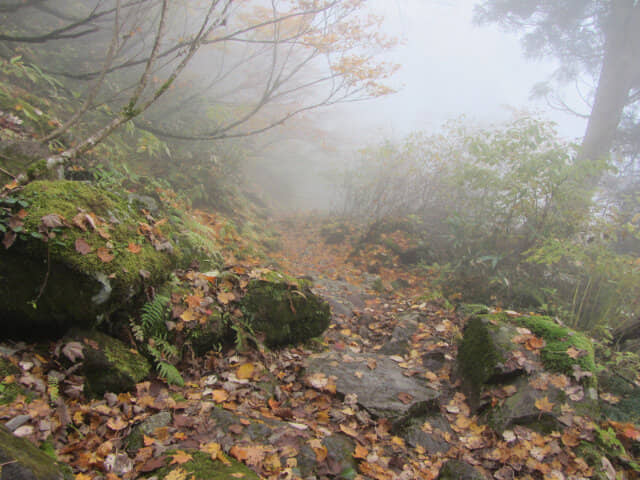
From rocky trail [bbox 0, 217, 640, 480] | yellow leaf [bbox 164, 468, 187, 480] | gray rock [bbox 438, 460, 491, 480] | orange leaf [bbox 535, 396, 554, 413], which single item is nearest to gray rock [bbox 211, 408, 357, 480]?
rocky trail [bbox 0, 217, 640, 480]

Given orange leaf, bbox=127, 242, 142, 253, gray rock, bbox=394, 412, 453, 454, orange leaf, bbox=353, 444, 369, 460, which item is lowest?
orange leaf, bbox=353, 444, 369, 460

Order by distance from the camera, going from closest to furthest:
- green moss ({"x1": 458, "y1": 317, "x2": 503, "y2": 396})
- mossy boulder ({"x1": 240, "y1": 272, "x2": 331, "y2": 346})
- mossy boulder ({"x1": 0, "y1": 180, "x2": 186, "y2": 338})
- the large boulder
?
mossy boulder ({"x1": 0, "y1": 180, "x2": 186, "y2": 338}), the large boulder, green moss ({"x1": 458, "y1": 317, "x2": 503, "y2": 396}), mossy boulder ({"x1": 240, "y1": 272, "x2": 331, "y2": 346})

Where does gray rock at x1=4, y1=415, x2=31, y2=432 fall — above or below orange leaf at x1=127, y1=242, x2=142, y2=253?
below

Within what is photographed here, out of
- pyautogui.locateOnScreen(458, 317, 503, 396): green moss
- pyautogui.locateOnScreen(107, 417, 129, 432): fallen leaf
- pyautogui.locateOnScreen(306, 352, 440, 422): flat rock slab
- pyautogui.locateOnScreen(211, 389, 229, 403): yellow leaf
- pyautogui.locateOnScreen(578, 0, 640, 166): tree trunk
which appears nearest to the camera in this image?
pyautogui.locateOnScreen(107, 417, 129, 432): fallen leaf

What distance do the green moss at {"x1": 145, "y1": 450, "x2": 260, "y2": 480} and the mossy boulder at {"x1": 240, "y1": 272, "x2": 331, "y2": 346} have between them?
1610 mm

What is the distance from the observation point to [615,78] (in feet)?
30.8

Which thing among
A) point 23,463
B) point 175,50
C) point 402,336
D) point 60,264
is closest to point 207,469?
point 23,463

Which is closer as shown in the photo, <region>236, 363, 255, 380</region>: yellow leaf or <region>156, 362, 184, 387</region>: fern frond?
<region>156, 362, 184, 387</region>: fern frond

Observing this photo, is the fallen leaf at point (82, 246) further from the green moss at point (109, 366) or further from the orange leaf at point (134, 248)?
Result: the green moss at point (109, 366)

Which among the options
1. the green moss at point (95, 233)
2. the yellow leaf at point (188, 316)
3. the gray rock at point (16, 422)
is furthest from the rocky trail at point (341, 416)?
the green moss at point (95, 233)

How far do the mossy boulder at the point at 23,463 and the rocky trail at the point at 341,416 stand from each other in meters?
0.02

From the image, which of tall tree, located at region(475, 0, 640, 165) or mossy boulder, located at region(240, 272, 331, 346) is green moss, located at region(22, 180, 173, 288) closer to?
mossy boulder, located at region(240, 272, 331, 346)

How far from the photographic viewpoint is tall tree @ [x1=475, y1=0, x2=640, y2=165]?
919 centimetres

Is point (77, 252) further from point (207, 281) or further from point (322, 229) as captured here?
point (322, 229)
